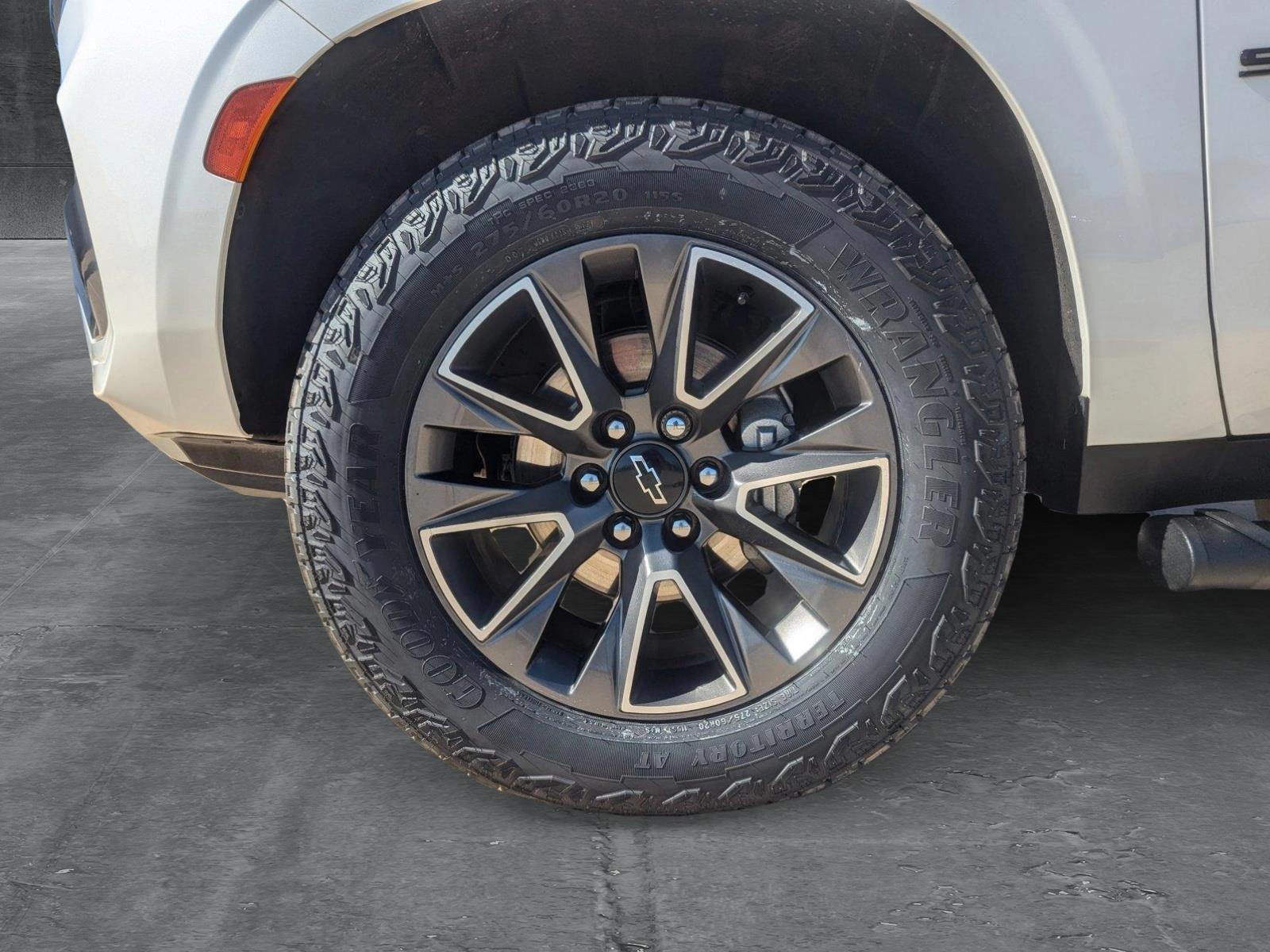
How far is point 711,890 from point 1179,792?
785mm

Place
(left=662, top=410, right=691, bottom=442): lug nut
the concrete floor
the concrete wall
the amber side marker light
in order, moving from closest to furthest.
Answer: the concrete floor → the amber side marker light → (left=662, top=410, right=691, bottom=442): lug nut → the concrete wall

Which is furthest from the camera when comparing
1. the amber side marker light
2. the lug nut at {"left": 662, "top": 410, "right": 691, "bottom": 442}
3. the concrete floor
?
the lug nut at {"left": 662, "top": 410, "right": 691, "bottom": 442}

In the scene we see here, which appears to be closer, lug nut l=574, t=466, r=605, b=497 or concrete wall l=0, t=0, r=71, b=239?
lug nut l=574, t=466, r=605, b=497

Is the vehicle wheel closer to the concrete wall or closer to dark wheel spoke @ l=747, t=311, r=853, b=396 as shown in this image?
dark wheel spoke @ l=747, t=311, r=853, b=396

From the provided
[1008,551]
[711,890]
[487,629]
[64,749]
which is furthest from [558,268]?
[64,749]

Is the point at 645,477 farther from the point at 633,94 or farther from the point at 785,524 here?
the point at 633,94

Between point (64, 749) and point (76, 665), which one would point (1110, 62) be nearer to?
point (64, 749)

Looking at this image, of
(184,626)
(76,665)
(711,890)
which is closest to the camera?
(711,890)

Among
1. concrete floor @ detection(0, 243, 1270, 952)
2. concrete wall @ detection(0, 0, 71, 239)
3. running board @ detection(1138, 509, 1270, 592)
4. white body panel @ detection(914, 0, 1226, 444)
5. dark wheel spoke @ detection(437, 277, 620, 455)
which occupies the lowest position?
concrete floor @ detection(0, 243, 1270, 952)

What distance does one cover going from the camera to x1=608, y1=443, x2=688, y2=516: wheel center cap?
1911mm

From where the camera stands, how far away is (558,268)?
1863 millimetres

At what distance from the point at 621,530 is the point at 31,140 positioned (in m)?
9.84

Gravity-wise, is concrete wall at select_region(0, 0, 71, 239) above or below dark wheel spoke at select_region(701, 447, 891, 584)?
above

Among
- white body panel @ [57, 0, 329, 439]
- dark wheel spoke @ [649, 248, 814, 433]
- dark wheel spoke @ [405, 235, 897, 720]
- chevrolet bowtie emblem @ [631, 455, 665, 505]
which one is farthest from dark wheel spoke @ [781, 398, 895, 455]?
white body panel @ [57, 0, 329, 439]
